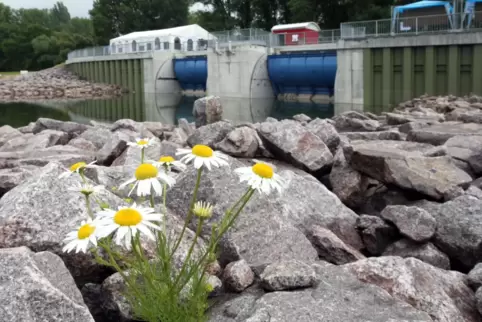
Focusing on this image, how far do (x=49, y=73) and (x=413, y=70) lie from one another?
168 ft

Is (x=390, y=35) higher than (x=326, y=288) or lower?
higher

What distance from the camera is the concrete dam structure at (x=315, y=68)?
2569cm

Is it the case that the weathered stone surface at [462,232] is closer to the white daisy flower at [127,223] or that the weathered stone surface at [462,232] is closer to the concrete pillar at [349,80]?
the white daisy flower at [127,223]

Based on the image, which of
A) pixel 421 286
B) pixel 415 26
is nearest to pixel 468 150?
pixel 421 286

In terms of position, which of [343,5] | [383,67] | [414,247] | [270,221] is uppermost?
[343,5]

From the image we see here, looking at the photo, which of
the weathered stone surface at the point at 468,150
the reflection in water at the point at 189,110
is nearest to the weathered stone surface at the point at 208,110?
the weathered stone surface at the point at 468,150

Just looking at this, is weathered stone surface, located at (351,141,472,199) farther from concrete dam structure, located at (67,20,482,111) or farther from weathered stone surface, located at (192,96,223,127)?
concrete dam structure, located at (67,20,482,111)

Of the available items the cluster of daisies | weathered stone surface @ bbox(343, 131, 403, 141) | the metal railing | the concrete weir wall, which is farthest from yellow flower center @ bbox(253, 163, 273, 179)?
the concrete weir wall

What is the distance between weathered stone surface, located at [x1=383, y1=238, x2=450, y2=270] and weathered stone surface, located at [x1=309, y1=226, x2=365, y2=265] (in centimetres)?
42

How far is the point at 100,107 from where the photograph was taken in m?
37.4

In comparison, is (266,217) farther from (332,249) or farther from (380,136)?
(380,136)

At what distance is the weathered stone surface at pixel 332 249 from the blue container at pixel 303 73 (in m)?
29.1

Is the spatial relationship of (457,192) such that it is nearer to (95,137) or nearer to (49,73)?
(95,137)

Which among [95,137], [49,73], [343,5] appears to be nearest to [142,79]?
[343,5]
